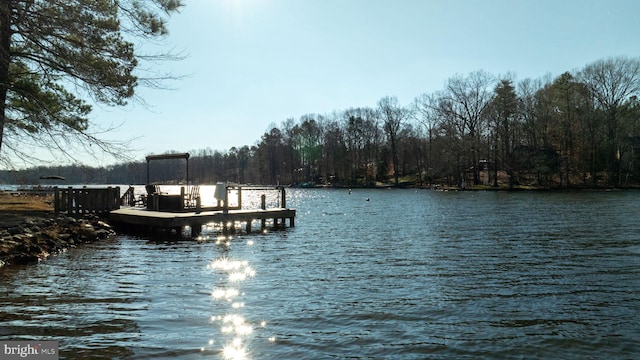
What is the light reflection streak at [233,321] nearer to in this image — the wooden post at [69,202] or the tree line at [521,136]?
the wooden post at [69,202]

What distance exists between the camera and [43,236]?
1569 cm

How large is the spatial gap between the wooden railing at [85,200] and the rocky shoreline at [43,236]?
0.83 meters

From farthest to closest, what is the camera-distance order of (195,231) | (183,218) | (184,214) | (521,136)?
(521,136)
(195,231)
(184,214)
(183,218)

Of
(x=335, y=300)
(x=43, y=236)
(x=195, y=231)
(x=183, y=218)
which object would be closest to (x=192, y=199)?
(x=195, y=231)

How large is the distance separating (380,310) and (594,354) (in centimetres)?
359

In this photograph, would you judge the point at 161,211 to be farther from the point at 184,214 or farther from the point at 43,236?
the point at 43,236

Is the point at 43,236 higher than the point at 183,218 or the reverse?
the reverse

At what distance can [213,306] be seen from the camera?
8.88m

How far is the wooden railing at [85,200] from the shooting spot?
20484 millimetres

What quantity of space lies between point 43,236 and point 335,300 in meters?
12.2

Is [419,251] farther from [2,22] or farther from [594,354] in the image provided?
[2,22]

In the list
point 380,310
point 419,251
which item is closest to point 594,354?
point 380,310

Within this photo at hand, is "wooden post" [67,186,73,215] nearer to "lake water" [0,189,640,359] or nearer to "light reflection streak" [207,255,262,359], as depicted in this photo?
"lake water" [0,189,640,359]

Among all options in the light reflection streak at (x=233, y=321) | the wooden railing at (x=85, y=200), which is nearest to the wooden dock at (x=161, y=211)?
the wooden railing at (x=85, y=200)
